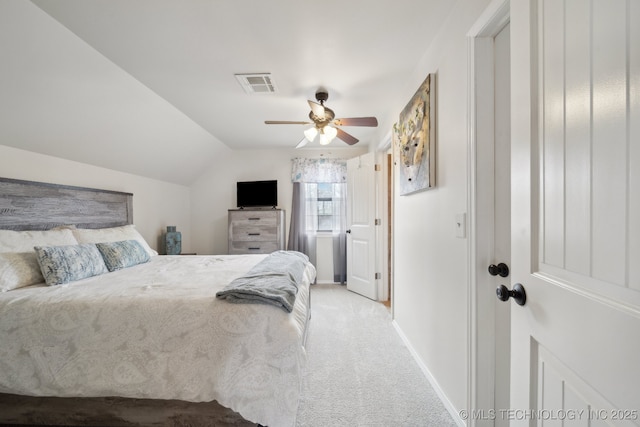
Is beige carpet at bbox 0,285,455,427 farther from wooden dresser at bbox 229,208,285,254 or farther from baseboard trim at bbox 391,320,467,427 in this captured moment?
wooden dresser at bbox 229,208,285,254

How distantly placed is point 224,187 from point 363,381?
3.74 metres

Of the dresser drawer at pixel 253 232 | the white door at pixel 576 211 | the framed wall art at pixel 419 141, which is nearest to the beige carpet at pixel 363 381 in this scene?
the white door at pixel 576 211

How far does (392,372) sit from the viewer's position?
6.28 feet

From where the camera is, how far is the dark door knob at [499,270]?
1168 mm

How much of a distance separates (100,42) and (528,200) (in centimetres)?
262

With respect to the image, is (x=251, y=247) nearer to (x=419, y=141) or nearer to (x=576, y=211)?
(x=419, y=141)

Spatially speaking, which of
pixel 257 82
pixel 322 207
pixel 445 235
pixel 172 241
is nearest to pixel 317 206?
pixel 322 207

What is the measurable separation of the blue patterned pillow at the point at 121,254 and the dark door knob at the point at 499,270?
2686mm

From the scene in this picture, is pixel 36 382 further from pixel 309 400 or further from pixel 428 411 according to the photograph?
pixel 428 411

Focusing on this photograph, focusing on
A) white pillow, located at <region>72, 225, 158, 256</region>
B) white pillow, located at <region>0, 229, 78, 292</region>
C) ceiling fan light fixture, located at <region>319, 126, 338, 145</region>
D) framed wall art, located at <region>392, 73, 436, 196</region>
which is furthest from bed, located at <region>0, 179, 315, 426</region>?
ceiling fan light fixture, located at <region>319, 126, 338, 145</region>

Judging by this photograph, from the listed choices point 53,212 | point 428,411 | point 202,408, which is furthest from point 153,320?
point 53,212

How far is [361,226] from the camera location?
3721 millimetres

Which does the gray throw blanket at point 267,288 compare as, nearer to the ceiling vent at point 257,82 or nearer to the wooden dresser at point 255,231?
the ceiling vent at point 257,82

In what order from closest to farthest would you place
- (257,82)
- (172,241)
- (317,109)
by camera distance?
1. (317,109)
2. (257,82)
3. (172,241)
